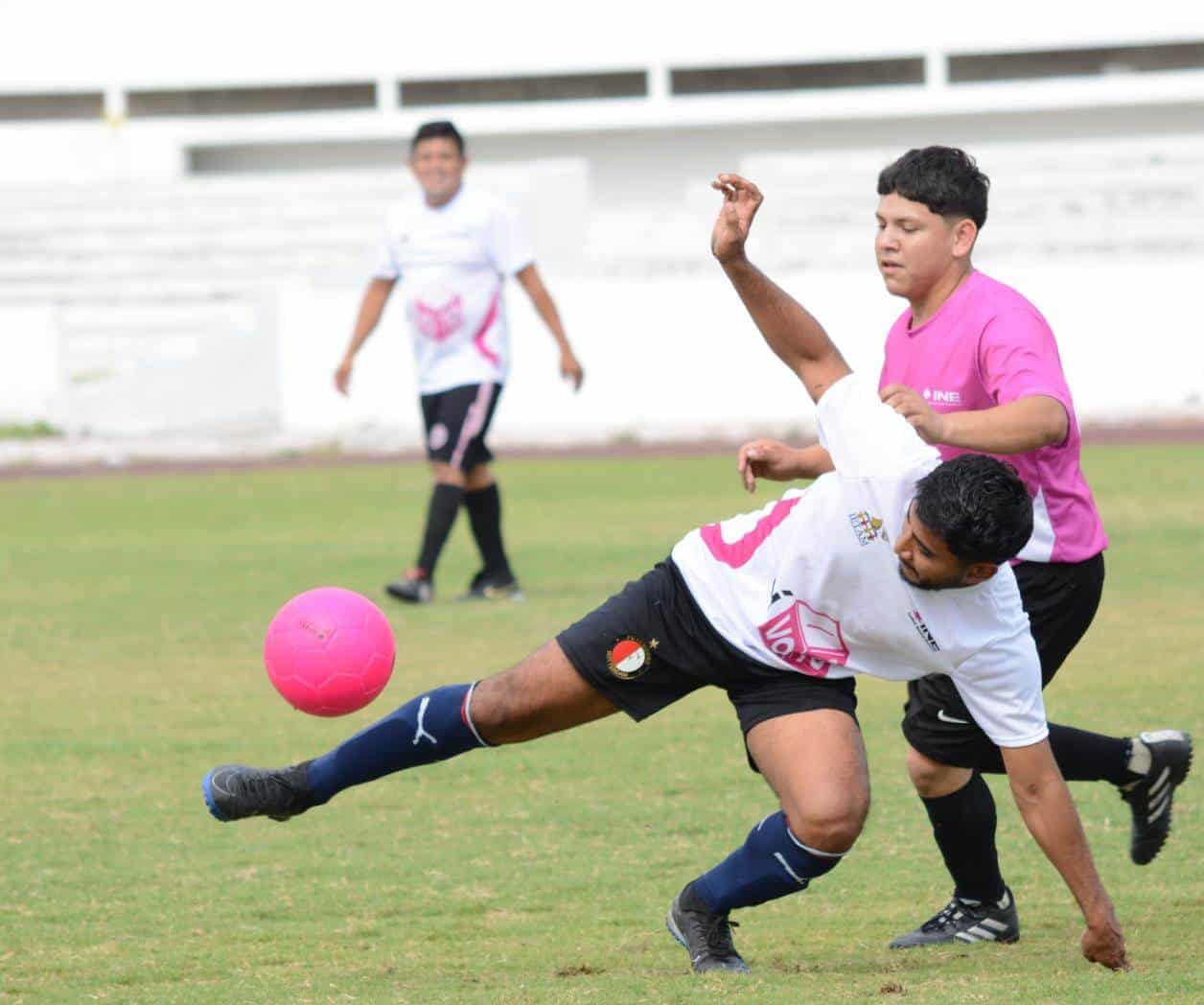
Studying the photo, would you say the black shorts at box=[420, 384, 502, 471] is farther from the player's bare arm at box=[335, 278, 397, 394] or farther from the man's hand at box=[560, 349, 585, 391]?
the player's bare arm at box=[335, 278, 397, 394]

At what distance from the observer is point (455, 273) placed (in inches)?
427

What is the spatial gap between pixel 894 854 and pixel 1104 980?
4.59 ft

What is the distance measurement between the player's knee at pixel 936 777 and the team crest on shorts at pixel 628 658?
729mm

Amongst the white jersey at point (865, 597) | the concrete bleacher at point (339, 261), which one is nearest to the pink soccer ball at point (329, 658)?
the white jersey at point (865, 597)

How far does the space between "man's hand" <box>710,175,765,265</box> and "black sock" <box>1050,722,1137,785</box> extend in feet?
4.70

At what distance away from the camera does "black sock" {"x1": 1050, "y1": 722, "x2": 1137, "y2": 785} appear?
4879 millimetres

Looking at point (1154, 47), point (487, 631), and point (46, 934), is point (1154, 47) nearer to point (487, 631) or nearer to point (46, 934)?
point (487, 631)

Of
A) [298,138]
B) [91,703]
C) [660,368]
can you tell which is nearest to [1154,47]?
[298,138]

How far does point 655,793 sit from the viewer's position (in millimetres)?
6258

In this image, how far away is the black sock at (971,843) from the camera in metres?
4.71

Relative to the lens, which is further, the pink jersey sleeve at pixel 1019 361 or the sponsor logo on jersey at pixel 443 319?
the sponsor logo on jersey at pixel 443 319

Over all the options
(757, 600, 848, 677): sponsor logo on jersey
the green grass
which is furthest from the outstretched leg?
the green grass

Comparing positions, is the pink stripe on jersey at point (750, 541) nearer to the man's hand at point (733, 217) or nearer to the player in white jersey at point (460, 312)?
the man's hand at point (733, 217)

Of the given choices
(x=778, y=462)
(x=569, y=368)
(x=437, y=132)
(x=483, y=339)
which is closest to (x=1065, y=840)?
(x=778, y=462)
